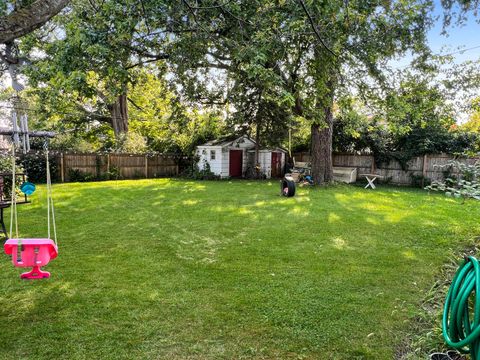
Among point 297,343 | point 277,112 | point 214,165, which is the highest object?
point 277,112

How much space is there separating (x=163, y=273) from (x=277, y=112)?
11039 millimetres

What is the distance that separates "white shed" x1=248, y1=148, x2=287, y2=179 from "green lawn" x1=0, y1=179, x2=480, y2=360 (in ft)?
29.3

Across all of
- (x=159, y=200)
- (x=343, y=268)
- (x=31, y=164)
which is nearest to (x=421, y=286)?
(x=343, y=268)

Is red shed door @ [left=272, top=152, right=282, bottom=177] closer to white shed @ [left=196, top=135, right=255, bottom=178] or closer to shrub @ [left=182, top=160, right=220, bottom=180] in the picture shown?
white shed @ [left=196, top=135, right=255, bottom=178]

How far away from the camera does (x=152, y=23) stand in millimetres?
5250

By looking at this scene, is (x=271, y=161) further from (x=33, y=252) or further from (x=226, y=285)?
(x=33, y=252)

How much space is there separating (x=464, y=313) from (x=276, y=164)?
14320 mm

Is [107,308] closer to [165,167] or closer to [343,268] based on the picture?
[343,268]

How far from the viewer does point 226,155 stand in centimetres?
1522

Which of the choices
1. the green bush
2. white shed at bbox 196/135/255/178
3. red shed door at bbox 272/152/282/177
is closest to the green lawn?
the green bush

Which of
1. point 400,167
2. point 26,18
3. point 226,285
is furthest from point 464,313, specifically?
point 400,167

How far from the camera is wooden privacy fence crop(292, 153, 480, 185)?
40.8 ft

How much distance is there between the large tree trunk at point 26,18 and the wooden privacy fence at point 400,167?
1280 cm

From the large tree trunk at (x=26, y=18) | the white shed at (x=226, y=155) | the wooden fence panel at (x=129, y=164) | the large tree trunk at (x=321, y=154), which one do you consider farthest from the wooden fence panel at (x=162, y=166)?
the large tree trunk at (x=26, y=18)
